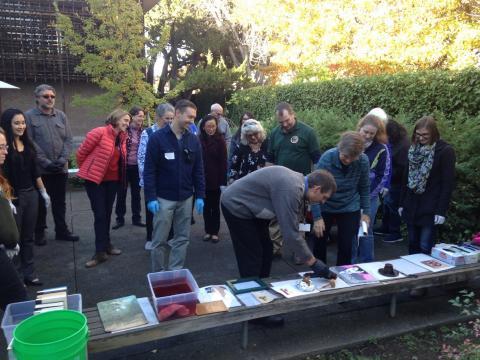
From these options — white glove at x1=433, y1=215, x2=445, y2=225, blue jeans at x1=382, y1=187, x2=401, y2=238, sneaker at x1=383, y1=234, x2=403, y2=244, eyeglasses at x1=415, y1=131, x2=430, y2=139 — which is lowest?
sneaker at x1=383, y1=234, x2=403, y2=244

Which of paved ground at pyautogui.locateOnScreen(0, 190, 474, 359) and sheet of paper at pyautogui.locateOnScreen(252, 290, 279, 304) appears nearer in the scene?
sheet of paper at pyautogui.locateOnScreen(252, 290, 279, 304)

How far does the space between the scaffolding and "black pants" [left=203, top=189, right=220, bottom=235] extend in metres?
8.68

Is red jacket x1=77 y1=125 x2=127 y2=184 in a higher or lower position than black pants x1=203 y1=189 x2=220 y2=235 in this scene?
higher

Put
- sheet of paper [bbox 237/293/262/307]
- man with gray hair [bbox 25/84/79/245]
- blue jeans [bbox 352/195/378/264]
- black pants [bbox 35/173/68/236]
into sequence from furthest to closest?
black pants [bbox 35/173/68/236]
man with gray hair [bbox 25/84/79/245]
blue jeans [bbox 352/195/378/264]
sheet of paper [bbox 237/293/262/307]

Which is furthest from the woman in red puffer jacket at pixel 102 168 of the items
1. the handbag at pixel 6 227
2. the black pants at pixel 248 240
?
the black pants at pixel 248 240

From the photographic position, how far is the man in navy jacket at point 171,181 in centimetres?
381

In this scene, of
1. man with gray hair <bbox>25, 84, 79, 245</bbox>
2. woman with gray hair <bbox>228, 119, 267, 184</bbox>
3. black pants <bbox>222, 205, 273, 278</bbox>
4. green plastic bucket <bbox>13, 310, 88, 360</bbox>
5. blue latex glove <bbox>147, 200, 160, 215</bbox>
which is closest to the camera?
green plastic bucket <bbox>13, 310, 88, 360</bbox>

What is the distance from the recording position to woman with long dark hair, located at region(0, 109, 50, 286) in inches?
155

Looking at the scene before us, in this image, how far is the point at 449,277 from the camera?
3.48 metres

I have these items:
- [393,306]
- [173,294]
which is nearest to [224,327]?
[173,294]

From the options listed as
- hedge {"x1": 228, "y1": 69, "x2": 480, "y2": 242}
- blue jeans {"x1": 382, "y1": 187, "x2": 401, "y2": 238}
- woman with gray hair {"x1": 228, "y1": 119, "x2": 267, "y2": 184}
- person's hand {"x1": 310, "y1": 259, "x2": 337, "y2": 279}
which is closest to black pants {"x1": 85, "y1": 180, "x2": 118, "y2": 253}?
woman with gray hair {"x1": 228, "y1": 119, "x2": 267, "y2": 184}

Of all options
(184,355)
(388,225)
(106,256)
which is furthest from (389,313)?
(106,256)

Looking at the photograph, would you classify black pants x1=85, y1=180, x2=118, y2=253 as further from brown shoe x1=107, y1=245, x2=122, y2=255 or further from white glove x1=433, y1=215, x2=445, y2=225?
white glove x1=433, y1=215, x2=445, y2=225

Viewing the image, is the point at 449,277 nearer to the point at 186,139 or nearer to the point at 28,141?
the point at 186,139
